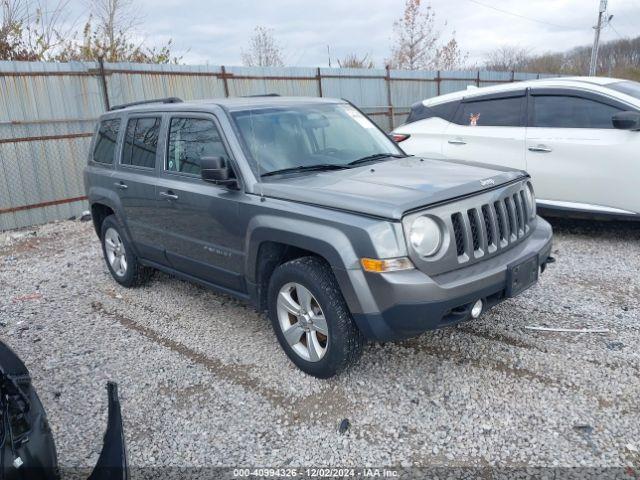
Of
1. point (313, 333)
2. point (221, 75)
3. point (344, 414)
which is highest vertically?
point (221, 75)

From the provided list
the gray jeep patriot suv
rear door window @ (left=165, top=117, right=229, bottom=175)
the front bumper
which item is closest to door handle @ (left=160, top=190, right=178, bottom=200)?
the gray jeep patriot suv

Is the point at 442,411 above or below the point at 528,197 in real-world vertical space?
below

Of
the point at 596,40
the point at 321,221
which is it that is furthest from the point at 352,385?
the point at 596,40

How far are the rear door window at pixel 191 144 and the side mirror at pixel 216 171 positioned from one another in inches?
9.3

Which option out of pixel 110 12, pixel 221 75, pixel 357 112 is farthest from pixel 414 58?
pixel 357 112

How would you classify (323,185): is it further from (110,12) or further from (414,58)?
(414,58)

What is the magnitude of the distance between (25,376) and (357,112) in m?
3.38

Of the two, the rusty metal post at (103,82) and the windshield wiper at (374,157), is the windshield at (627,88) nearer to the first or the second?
the windshield wiper at (374,157)

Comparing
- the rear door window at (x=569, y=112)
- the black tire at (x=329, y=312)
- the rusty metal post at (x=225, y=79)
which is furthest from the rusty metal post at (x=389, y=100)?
the black tire at (x=329, y=312)

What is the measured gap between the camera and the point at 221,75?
10719 mm

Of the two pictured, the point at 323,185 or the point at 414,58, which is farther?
the point at 414,58

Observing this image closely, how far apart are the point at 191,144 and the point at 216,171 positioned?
2.59 feet

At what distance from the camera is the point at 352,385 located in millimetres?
3465

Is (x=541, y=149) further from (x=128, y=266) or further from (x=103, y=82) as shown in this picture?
(x=103, y=82)
